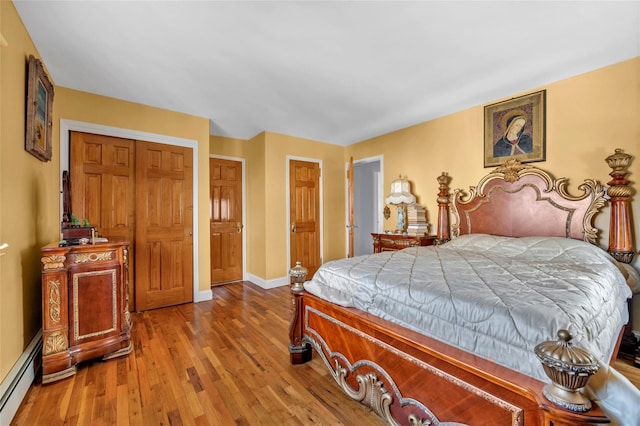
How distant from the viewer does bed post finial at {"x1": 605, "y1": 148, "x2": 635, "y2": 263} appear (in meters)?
2.27

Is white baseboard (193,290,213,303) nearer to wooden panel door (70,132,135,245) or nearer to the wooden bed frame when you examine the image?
wooden panel door (70,132,135,245)

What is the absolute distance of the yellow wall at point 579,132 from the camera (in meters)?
2.37

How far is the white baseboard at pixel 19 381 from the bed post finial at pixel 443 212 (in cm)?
391

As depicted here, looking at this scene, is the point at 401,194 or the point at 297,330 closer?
the point at 297,330

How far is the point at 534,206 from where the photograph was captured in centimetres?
283

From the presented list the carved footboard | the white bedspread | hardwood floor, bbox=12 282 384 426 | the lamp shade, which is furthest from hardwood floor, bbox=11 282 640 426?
the lamp shade

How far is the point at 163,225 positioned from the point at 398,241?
302cm

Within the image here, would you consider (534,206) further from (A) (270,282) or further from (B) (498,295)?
(A) (270,282)

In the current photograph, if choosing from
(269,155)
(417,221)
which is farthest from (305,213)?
(417,221)

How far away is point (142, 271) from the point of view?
327cm

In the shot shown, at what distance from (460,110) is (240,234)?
3772 millimetres

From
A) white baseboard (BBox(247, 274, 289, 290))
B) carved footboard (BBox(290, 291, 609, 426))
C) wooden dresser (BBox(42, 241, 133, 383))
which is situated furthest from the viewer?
white baseboard (BBox(247, 274, 289, 290))

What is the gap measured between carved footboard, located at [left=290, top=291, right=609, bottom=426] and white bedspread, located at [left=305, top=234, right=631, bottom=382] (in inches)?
2.9

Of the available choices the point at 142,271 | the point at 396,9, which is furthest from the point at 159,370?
the point at 396,9
